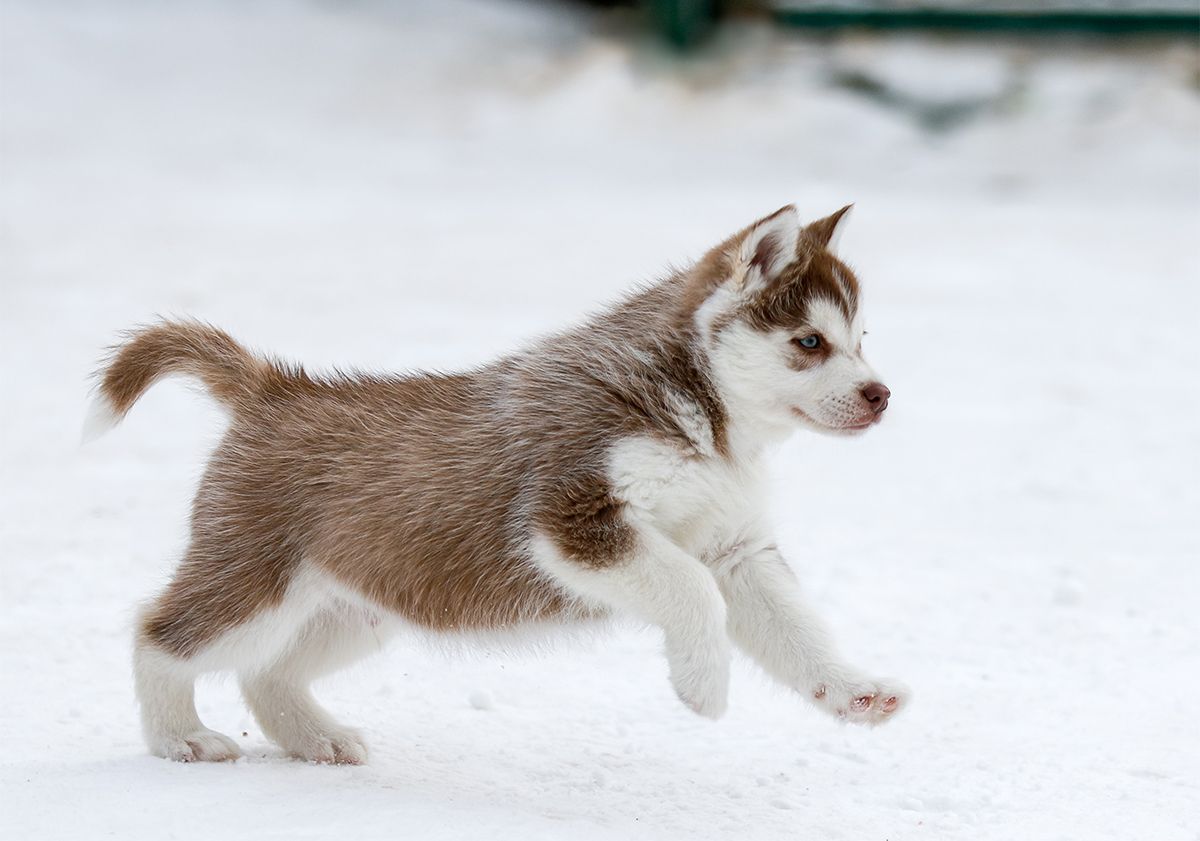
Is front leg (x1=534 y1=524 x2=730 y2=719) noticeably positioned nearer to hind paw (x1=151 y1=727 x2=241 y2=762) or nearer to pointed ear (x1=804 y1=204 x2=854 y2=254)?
pointed ear (x1=804 y1=204 x2=854 y2=254)

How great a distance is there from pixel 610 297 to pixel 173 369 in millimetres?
4924

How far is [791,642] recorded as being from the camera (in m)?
3.81

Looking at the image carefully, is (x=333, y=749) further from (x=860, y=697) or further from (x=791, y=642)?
(x=860, y=697)

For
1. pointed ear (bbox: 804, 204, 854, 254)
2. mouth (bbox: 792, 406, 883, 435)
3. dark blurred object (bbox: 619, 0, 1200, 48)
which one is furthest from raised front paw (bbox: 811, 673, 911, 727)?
dark blurred object (bbox: 619, 0, 1200, 48)

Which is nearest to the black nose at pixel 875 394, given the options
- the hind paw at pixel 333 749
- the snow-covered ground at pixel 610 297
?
the snow-covered ground at pixel 610 297

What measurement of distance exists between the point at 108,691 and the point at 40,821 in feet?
3.80

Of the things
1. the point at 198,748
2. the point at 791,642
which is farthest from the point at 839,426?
the point at 198,748

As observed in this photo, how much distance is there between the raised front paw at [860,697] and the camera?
3676 millimetres

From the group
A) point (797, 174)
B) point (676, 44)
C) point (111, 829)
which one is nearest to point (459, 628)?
point (111, 829)

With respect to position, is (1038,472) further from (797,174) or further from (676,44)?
(676,44)

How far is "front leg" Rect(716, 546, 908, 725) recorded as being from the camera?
370 cm

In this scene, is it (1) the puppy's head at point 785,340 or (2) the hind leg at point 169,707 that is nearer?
(1) the puppy's head at point 785,340

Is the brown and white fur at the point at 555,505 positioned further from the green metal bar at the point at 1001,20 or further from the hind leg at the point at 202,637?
the green metal bar at the point at 1001,20

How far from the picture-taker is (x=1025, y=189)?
1059 cm
